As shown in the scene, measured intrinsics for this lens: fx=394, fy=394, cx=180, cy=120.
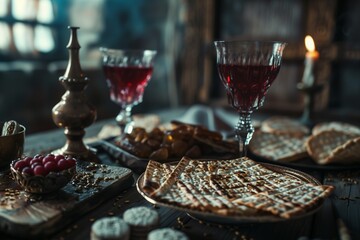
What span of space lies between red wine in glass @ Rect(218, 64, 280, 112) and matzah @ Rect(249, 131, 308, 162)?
22 centimetres

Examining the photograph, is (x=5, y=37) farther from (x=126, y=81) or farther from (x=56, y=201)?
(x=56, y=201)

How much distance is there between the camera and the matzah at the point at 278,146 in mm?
1472

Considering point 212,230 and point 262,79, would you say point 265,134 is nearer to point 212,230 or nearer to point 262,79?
point 262,79

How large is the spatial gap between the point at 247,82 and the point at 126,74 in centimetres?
60

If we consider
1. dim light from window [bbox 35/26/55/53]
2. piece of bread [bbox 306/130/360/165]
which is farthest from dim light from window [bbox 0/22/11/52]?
piece of bread [bbox 306/130/360/165]

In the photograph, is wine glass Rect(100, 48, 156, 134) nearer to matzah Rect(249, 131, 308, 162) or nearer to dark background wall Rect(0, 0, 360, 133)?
matzah Rect(249, 131, 308, 162)

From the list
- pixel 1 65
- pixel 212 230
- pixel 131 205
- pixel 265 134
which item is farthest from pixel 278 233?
pixel 1 65

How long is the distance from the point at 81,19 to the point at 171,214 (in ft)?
13.1

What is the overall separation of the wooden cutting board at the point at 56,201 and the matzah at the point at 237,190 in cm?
16

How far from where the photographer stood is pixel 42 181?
38.4 inches

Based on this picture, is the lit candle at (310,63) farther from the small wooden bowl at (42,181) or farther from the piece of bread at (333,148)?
the small wooden bowl at (42,181)

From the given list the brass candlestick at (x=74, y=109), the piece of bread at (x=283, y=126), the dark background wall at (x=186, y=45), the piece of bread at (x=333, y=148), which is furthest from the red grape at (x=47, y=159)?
the dark background wall at (x=186, y=45)

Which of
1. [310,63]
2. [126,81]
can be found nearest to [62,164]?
[126,81]

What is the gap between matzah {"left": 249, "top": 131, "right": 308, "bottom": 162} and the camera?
4.83 ft
